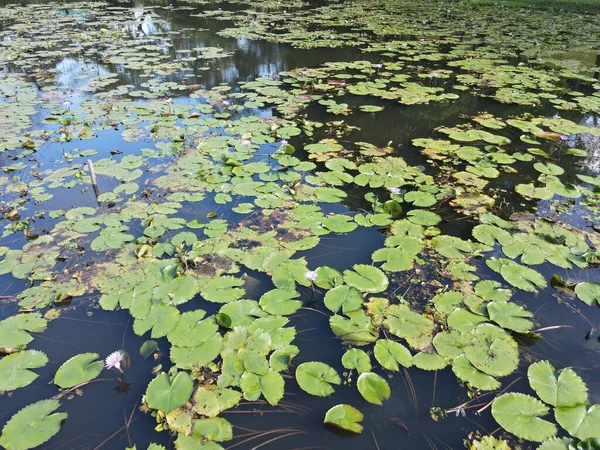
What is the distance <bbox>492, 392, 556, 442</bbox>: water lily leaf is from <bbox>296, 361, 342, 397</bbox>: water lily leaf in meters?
0.81

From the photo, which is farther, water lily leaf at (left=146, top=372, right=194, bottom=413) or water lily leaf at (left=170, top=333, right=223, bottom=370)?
water lily leaf at (left=170, top=333, right=223, bottom=370)

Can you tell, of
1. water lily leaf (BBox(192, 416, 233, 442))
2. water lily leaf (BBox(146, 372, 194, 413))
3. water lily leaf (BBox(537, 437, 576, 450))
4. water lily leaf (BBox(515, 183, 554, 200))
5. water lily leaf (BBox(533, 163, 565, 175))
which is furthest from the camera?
water lily leaf (BBox(533, 163, 565, 175))

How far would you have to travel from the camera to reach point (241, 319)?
88.6 inches

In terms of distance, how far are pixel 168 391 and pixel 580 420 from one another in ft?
6.67

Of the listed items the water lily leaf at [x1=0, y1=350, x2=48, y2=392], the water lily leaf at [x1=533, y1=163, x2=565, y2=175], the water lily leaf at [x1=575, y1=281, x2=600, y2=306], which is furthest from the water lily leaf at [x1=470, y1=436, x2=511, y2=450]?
the water lily leaf at [x1=533, y1=163, x2=565, y2=175]

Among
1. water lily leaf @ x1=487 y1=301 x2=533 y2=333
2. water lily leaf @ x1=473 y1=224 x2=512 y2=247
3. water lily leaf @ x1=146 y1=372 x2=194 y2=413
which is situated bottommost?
water lily leaf @ x1=146 y1=372 x2=194 y2=413

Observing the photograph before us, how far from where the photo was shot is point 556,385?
183cm

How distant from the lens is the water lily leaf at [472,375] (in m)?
1.87

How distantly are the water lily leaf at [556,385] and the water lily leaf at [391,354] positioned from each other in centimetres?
64

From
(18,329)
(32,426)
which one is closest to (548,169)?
(32,426)

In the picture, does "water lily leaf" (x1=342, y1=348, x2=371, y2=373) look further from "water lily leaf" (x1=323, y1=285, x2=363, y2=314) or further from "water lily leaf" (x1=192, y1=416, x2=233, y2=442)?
"water lily leaf" (x1=192, y1=416, x2=233, y2=442)

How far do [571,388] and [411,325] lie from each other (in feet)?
2.71

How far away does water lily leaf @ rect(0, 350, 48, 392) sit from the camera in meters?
1.93

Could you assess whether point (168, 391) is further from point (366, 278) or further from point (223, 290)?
point (366, 278)
